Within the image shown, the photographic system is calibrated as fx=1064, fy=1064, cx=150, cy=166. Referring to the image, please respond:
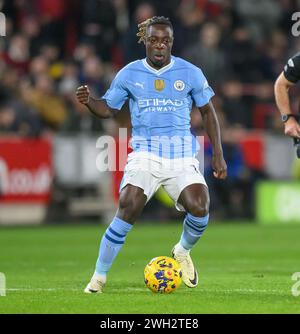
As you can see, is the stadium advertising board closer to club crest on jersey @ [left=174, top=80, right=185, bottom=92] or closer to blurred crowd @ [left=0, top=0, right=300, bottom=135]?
blurred crowd @ [left=0, top=0, right=300, bottom=135]

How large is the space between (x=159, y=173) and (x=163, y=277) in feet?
3.23

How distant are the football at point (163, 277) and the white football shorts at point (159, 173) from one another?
24.7 inches

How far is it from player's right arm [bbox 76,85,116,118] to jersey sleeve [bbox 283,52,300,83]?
1.65 meters

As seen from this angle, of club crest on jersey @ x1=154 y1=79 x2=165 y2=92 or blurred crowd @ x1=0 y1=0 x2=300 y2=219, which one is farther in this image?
blurred crowd @ x1=0 y1=0 x2=300 y2=219

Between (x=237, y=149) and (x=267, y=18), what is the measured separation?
4101mm

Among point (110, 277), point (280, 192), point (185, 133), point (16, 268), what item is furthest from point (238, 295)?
point (280, 192)

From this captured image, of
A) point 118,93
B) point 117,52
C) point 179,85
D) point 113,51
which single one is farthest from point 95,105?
point 117,52

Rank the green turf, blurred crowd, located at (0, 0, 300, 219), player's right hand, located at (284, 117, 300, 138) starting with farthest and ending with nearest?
blurred crowd, located at (0, 0, 300, 219) → player's right hand, located at (284, 117, 300, 138) → the green turf

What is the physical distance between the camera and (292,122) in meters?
9.64

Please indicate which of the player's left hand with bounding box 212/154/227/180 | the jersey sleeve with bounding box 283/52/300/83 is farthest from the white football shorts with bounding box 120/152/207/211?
the jersey sleeve with bounding box 283/52/300/83

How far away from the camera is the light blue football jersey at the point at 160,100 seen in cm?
977

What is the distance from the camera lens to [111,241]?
9.49 meters

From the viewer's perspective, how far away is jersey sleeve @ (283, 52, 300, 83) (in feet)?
32.1

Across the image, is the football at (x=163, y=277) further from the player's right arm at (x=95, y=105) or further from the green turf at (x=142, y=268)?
the player's right arm at (x=95, y=105)
